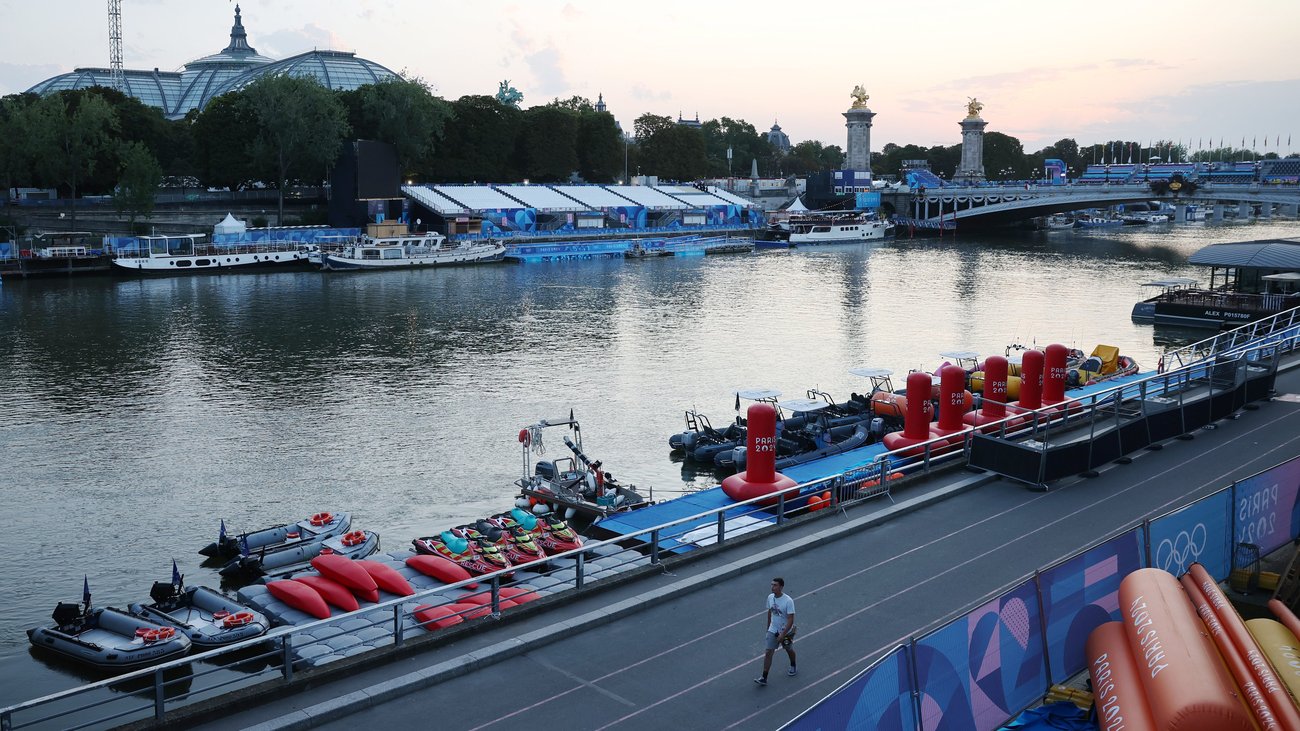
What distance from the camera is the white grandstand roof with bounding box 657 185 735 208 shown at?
441ft

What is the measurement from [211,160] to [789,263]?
180 ft

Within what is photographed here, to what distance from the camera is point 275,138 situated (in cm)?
9925

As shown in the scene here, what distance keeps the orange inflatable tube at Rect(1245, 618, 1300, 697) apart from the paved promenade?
3995 millimetres

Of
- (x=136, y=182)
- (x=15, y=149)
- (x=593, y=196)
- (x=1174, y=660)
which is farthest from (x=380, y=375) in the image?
(x=593, y=196)

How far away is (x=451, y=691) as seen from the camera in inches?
515

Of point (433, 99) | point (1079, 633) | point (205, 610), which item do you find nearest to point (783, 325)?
point (205, 610)

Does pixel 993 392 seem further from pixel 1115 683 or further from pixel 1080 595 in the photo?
pixel 1115 683

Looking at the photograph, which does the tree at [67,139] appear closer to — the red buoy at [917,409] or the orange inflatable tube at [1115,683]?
the red buoy at [917,409]

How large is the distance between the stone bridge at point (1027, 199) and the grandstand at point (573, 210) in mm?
24407

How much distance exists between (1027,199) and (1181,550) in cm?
12514

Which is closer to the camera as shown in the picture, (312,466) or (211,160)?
(312,466)

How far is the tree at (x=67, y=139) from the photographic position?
87.6m

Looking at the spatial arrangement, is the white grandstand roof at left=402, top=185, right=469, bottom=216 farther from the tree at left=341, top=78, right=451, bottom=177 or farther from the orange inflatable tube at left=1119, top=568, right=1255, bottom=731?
the orange inflatable tube at left=1119, top=568, right=1255, bottom=731

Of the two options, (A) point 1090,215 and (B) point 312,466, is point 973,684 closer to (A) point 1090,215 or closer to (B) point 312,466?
(B) point 312,466
